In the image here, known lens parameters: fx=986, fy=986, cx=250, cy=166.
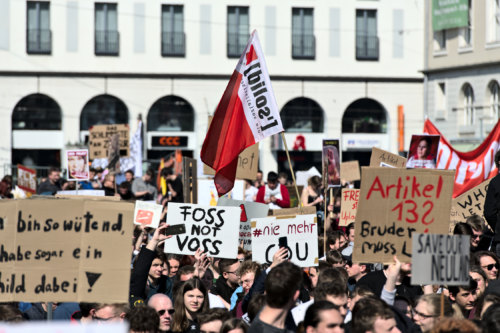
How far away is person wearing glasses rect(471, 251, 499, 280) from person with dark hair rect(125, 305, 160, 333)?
364 cm

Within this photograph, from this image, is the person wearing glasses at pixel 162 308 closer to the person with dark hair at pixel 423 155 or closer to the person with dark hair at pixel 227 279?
the person with dark hair at pixel 227 279

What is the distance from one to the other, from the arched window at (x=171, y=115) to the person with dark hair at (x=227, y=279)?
1276 inches

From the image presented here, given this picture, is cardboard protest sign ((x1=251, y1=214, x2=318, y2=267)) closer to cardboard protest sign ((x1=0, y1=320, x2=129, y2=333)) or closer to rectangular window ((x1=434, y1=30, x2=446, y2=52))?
cardboard protest sign ((x1=0, y1=320, x2=129, y2=333))

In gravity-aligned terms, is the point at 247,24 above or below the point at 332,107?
above

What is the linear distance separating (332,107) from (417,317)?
36.9 meters

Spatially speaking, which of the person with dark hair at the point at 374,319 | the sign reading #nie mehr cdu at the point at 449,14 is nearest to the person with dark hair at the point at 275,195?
→ the person with dark hair at the point at 374,319

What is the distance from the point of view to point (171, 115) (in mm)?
42250

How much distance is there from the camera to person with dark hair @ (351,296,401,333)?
5984 mm

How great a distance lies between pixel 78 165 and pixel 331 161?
563 centimetres

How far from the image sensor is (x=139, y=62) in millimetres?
41906

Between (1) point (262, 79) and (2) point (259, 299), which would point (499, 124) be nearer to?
(1) point (262, 79)

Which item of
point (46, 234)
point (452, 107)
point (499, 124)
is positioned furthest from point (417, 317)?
point (452, 107)

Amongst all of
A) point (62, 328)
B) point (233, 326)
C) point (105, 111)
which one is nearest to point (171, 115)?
point (105, 111)

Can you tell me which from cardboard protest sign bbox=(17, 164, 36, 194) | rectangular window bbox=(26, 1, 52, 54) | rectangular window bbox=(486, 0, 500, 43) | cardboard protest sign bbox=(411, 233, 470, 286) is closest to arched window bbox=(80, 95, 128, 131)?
rectangular window bbox=(26, 1, 52, 54)
